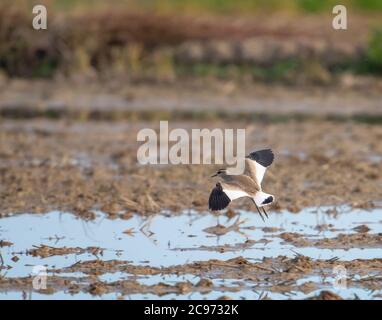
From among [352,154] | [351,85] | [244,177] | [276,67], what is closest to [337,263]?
[244,177]

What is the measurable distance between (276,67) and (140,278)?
38.9 feet

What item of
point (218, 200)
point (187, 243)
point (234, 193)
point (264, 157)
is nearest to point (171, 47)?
point (264, 157)

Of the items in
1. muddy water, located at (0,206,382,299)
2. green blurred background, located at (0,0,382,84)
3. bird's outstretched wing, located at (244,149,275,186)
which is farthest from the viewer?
green blurred background, located at (0,0,382,84)

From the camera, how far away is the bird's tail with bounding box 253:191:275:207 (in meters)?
7.48

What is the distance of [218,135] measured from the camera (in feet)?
43.7

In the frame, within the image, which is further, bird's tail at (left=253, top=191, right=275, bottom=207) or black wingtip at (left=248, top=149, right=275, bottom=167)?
black wingtip at (left=248, top=149, right=275, bottom=167)

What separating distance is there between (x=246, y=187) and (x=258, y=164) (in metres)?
0.48

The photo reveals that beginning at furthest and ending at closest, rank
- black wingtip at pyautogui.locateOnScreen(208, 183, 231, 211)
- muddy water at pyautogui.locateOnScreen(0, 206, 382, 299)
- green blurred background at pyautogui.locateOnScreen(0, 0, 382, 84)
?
green blurred background at pyautogui.locateOnScreen(0, 0, 382, 84), black wingtip at pyautogui.locateOnScreen(208, 183, 231, 211), muddy water at pyautogui.locateOnScreen(0, 206, 382, 299)

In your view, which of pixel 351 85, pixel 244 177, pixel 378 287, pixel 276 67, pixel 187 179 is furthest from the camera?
pixel 276 67

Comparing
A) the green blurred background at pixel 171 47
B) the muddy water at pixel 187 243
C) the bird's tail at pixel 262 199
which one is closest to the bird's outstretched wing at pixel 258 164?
the bird's tail at pixel 262 199

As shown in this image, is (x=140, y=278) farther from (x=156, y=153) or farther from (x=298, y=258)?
(x=156, y=153)

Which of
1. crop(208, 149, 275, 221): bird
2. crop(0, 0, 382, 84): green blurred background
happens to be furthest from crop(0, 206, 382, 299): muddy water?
crop(0, 0, 382, 84): green blurred background

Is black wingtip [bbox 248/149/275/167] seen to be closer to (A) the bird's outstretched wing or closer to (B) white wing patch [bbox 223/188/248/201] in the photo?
(A) the bird's outstretched wing

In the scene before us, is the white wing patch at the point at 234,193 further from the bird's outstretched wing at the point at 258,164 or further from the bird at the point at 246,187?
the bird's outstretched wing at the point at 258,164
